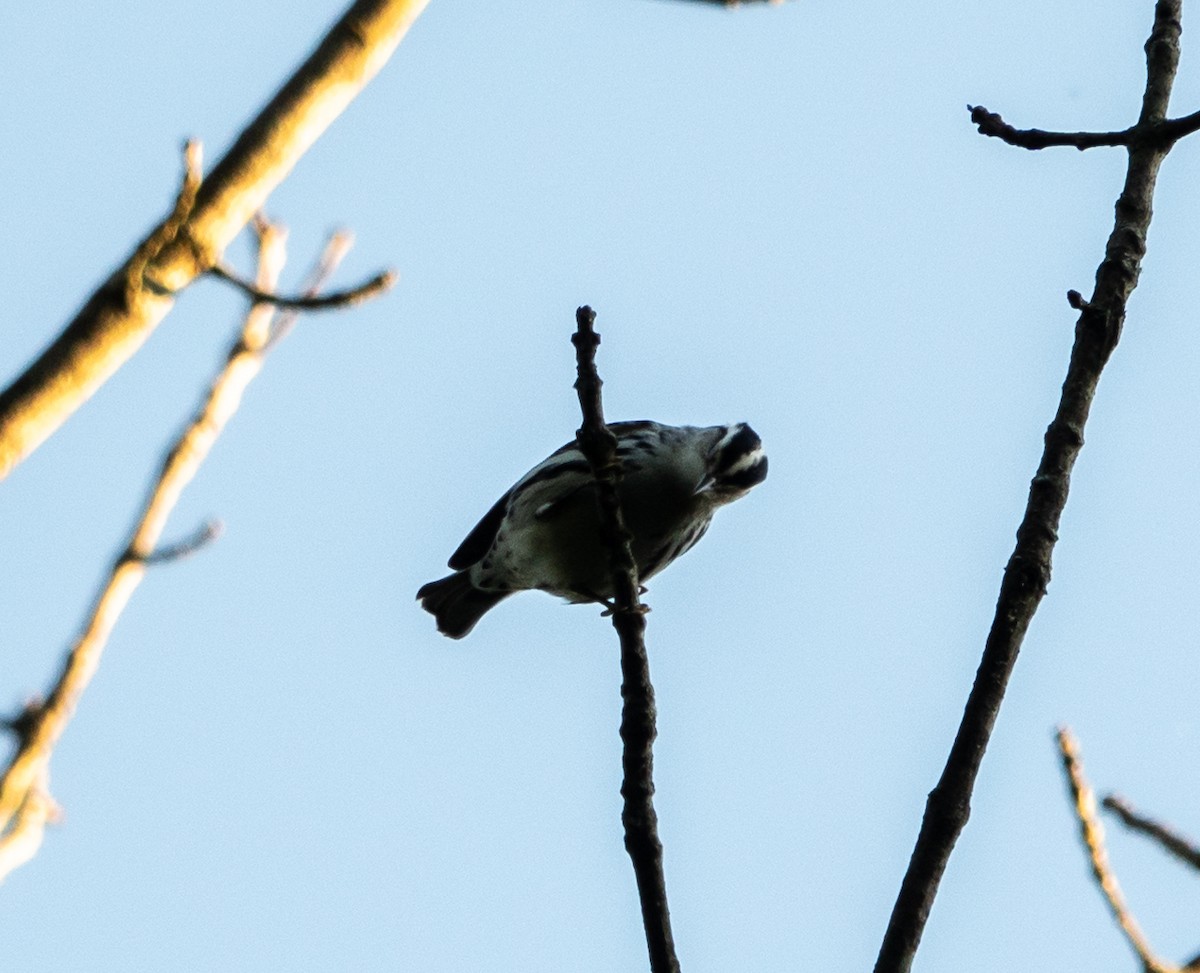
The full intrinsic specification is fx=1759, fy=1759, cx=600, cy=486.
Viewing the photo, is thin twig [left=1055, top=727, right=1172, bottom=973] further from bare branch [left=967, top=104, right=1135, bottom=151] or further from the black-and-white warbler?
the black-and-white warbler

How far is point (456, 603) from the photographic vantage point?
11.2 meters

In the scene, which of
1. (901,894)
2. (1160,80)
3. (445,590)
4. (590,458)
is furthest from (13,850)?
(445,590)

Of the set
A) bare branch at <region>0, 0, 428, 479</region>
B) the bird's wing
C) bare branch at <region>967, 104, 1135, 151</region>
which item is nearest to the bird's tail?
the bird's wing

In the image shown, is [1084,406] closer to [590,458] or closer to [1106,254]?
[1106,254]

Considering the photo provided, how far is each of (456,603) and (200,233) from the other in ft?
27.3

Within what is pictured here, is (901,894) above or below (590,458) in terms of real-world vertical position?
below

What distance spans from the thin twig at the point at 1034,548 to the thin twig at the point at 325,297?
4.74 feet

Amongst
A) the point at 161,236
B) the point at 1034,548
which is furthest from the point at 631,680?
the point at 161,236

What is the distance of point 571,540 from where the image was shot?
9336 mm

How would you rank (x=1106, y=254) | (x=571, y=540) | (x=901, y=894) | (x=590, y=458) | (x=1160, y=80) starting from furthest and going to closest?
(x=571, y=540)
(x=590, y=458)
(x=1160, y=80)
(x=1106, y=254)
(x=901, y=894)

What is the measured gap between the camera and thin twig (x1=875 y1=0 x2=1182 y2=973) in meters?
3.49

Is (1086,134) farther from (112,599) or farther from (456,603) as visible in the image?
(456,603)

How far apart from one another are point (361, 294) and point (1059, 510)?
5.10ft

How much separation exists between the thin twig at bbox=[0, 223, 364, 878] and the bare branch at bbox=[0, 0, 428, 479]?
464 mm
